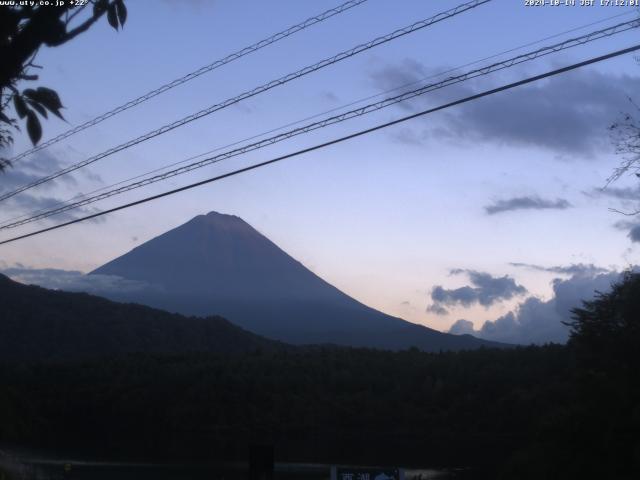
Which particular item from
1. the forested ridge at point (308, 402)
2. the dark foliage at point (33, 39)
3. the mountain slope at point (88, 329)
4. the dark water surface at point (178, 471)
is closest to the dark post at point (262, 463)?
the dark foliage at point (33, 39)

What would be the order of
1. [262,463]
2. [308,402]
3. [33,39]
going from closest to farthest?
[33,39], [262,463], [308,402]

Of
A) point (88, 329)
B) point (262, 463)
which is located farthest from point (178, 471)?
point (88, 329)

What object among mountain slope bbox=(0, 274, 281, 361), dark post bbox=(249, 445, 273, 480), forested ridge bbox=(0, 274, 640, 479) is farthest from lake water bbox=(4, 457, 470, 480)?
mountain slope bbox=(0, 274, 281, 361)

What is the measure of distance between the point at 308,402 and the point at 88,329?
29.0 metres

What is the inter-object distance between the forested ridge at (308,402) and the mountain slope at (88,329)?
12.7 m

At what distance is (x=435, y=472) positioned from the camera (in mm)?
27234

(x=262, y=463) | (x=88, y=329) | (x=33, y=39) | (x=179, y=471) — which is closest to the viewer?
(x=33, y=39)

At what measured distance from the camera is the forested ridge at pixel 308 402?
130 feet

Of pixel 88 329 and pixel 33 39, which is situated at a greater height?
pixel 88 329

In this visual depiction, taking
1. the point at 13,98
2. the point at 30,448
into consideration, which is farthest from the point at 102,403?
the point at 13,98

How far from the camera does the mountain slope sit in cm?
6862

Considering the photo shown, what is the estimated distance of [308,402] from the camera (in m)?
53.7

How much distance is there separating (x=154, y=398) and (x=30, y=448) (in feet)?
60.9

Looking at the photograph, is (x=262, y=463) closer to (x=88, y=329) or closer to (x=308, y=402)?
(x=308, y=402)
